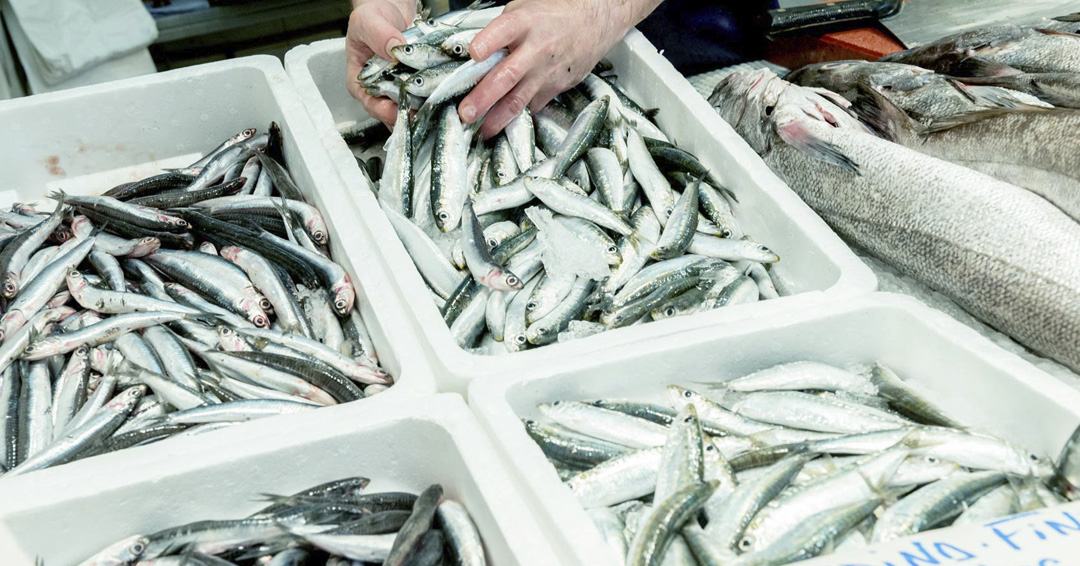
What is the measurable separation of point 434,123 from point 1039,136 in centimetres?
162

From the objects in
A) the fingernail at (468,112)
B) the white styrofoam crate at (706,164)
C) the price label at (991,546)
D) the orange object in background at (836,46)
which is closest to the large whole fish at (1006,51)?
the orange object in background at (836,46)

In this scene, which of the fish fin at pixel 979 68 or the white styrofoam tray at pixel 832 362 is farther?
the fish fin at pixel 979 68

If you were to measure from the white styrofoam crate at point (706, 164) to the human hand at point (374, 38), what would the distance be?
5.8 inches

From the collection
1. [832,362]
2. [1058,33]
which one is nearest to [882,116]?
[1058,33]

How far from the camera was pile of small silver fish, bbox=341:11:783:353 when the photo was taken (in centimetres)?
203

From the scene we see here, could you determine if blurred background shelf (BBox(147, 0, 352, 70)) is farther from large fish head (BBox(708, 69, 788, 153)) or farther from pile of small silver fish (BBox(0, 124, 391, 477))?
large fish head (BBox(708, 69, 788, 153))

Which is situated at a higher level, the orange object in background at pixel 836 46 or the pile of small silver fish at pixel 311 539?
the orange object in background at pixel 836 46

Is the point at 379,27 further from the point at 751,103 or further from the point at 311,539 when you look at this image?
the point at 311,539

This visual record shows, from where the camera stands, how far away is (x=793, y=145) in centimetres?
255

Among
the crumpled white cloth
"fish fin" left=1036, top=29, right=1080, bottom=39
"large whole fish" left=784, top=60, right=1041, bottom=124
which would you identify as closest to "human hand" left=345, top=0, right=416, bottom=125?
"large whole fish" left=784, top=60, right=1041, bottom=124

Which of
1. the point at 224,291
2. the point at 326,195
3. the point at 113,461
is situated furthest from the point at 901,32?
the point at 113,461

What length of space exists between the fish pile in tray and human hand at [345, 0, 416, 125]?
45.3 inches

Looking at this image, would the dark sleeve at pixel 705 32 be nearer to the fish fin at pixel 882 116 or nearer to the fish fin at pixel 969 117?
the fish fin at pixel 882 116

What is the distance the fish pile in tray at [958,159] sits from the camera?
201 cm
